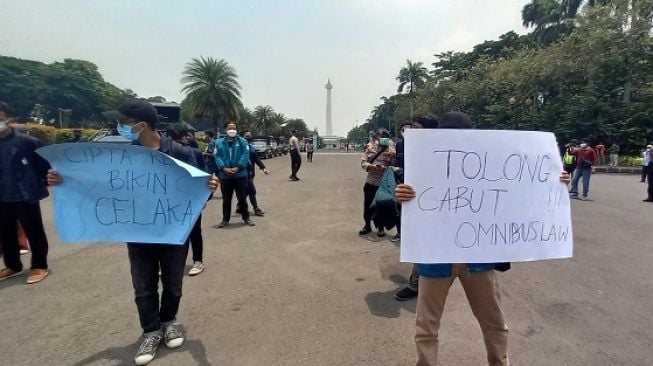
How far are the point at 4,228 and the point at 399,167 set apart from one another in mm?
4445

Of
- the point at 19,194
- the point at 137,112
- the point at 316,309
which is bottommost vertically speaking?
the point at 316,309

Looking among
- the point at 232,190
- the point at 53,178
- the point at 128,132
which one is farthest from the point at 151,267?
the point at 232,190

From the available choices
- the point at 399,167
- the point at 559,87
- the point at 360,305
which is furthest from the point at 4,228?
the point at 559,87

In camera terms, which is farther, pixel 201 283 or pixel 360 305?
pixel 201 283

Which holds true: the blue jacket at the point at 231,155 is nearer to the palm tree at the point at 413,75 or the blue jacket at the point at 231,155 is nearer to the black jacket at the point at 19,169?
the black jacket at the point at 19,169

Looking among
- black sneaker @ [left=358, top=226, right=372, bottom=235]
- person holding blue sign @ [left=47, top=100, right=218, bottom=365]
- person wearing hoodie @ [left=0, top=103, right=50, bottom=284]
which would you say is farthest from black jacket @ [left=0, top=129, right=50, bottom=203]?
black sneaker @ [left=358, top=226, right=372, bottom=235]

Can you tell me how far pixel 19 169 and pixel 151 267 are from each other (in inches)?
100

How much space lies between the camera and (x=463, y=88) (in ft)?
136

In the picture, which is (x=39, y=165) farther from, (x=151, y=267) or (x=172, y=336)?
(x=172, y=336)

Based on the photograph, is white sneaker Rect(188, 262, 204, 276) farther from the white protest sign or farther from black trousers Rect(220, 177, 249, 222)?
the white protest sign

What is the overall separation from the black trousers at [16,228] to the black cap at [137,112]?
244cm

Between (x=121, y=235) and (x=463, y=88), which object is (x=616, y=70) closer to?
(x=463, y=88)

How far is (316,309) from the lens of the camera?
3.95 m

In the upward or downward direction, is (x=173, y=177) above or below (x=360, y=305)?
above
